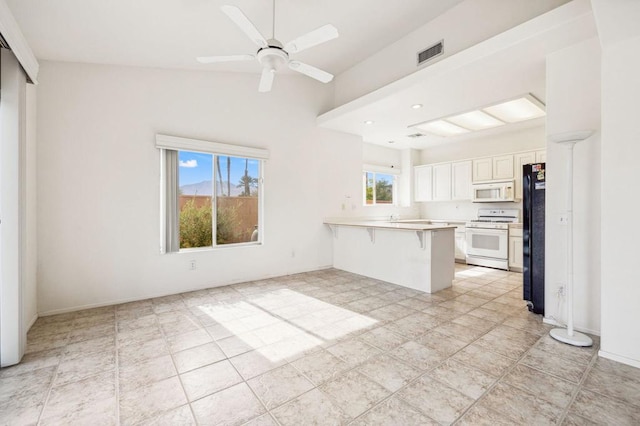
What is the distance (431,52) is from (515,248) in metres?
3.80

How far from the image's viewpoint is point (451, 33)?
10.7 ft

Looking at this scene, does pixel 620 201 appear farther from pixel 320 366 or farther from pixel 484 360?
pixel 320 366

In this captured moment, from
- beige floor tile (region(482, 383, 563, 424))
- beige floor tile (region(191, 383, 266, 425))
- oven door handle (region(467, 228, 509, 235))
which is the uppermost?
oven door handle (region(467, 228, 509, 235))

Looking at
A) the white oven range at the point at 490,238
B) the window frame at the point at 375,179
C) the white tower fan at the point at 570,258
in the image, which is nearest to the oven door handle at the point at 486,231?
the white oven range at the point at 490,238

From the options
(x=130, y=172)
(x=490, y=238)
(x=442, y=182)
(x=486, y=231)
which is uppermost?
(x=442, y=182)

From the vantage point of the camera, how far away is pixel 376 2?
312 cm

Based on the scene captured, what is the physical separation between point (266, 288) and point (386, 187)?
4224 millimetres

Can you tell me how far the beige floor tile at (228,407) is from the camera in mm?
1556

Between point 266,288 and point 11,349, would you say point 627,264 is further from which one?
point 11,349

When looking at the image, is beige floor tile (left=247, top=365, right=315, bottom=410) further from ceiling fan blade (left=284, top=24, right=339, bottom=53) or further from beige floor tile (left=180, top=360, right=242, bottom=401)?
ceiling fan blade (left=284, top=24, right=339, bottom=53)

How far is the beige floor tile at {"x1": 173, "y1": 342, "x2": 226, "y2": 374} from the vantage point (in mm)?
2104

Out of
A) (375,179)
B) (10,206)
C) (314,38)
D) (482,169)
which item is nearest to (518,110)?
(482,169)

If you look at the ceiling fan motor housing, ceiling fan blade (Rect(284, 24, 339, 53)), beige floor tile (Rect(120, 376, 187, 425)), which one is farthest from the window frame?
beige floor tile (Rect(120, 376, 187, 425))

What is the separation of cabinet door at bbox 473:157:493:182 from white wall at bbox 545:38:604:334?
3086 mm
